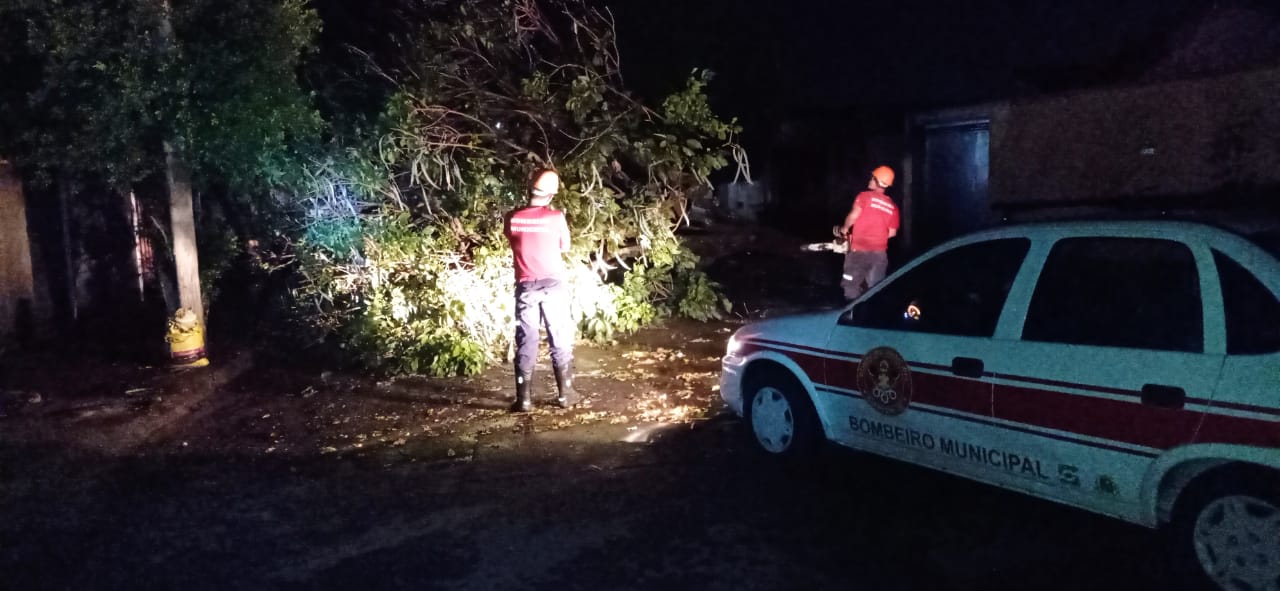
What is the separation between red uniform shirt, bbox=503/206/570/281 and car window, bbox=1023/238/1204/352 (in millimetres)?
3862

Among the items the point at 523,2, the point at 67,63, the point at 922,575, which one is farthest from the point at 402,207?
the point at 922,575

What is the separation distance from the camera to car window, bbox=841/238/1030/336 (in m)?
4.84

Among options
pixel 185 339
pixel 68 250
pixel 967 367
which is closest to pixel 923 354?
pixel 967 367

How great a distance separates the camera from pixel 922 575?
180 inches

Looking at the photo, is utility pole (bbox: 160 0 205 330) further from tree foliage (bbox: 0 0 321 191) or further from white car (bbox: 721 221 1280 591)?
white car (bbox: 721 221 1280 591)

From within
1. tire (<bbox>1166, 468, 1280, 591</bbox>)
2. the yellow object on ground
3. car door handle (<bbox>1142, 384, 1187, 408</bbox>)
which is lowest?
tire (<bbox>1166, 468, 1280, 591</bbox>)

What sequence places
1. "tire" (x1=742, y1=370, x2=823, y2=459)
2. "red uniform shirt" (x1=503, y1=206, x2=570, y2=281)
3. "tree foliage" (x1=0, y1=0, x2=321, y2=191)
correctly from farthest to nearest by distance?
1. "tree foliage" (x1=0, y1=0, x2=321, y2=191)
2. "red uniform shirt" (x1=503, y1=206, x2=570, y2=281)
3. "tire" (x1=742, y1=370, x2=823, y2=459)

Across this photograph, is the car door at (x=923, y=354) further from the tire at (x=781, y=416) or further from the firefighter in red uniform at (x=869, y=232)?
the firefighter in red uniform at (x=869, y=232)

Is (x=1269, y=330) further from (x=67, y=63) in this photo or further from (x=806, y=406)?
(x=67, y=63)

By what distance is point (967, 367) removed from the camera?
480cm

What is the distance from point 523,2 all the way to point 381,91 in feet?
5.87

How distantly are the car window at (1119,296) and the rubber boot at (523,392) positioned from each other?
415 cm

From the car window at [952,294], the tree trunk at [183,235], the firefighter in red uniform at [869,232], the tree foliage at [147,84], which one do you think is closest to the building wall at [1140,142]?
the firefighter in red uniform at [869,232]

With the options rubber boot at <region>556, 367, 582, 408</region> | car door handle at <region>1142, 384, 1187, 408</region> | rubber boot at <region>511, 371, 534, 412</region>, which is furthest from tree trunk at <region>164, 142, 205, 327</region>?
car door handle at <region>1142, 384, 1187, 408</region>
